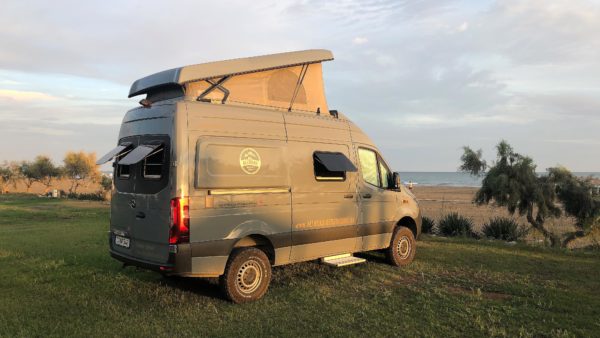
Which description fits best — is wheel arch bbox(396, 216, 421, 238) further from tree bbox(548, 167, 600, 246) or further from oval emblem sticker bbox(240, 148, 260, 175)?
tree bbox(548, 167, 600, 246)

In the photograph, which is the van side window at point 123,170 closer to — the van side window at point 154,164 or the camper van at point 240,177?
the camper van at point 240,177

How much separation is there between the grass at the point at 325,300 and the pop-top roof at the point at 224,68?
3093 millimetres

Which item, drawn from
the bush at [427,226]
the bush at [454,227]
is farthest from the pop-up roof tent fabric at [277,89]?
the bush at [454,227]

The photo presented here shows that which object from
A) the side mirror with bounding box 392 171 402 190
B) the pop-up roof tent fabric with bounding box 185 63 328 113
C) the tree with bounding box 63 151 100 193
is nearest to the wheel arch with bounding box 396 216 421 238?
the side mirror with bounding box 392 171 402 190

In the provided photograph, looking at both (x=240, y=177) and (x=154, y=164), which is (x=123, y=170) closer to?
(x=154, y=164)

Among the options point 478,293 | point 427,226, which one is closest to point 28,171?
point 427,226

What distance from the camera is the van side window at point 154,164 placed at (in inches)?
232

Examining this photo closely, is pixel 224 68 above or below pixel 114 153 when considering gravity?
above

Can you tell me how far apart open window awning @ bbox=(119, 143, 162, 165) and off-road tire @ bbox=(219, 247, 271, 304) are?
1.78 meters

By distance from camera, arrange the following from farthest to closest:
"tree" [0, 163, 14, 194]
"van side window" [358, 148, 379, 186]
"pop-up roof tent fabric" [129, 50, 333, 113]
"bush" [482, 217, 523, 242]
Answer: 1. "tree" [0, 163, 14, 194]
2. "bush" [482, 217, 523, 242]
3. "van side window" [358, 148, 379, 186]
4. "pop-up roof tent fabric" [129, 50, 333, 113]

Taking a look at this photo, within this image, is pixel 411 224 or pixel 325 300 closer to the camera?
pixel 325 300

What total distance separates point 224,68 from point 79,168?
1946 inches

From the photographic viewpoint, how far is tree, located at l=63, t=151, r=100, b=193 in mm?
49750

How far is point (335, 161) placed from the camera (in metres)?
7.39
